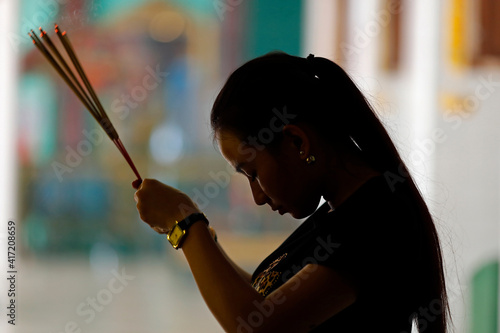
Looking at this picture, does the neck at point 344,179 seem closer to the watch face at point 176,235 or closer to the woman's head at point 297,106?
the woman's head at point 297,106

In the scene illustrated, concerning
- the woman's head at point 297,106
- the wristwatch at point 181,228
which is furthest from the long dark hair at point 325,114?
the wristwatch at point 181,228

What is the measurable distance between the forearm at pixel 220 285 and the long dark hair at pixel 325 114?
14cm

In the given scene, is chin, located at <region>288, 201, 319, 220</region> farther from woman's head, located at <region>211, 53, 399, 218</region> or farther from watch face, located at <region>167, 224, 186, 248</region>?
watch face, located at <region>167, 224, 186, 248</region>

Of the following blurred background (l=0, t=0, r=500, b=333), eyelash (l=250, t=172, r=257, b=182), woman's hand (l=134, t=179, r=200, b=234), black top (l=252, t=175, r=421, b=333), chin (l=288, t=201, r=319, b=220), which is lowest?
black top (l=252, t=175, r=421, b=333)

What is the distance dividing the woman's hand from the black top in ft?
0.54

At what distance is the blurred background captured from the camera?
6.85 ft

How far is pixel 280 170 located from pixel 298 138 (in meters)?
0.04

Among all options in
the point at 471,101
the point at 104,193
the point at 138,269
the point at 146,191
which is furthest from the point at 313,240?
the point at 138,269

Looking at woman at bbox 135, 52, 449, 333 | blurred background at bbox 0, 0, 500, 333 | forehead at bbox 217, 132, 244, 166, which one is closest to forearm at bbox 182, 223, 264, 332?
woman at bbox 135, 52, 449, 333

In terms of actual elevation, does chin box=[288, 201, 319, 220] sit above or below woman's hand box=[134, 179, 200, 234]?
below

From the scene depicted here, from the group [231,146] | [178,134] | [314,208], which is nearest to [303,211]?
[314,208]

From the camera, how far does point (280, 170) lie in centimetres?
78

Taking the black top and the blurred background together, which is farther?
the blurred background

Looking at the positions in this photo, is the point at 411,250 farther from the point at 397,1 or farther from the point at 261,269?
the point at 397,1
